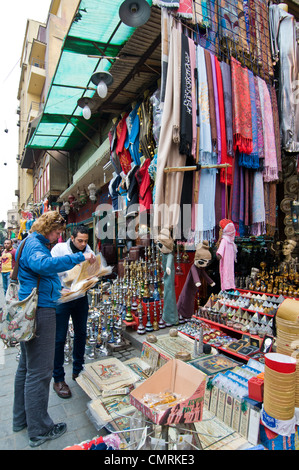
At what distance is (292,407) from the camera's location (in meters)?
1.77

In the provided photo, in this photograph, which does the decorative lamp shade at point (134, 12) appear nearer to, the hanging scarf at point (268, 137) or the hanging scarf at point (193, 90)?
the hanging scarf at point (193, 90)

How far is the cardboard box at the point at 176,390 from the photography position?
140 cm

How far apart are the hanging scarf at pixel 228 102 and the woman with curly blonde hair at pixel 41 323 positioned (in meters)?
2.00

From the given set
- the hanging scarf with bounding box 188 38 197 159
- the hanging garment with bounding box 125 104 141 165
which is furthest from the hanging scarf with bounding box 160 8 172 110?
the hanging garment with bounding box 125 104 141 165

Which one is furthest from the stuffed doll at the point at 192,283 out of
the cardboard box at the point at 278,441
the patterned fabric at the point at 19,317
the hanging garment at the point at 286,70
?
the hanging garment at the point at 286,70

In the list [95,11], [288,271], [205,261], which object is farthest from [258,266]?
[95,11]

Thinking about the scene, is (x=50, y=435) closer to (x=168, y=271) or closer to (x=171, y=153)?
(x=168, y=271)

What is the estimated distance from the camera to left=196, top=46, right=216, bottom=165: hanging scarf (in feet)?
8.79

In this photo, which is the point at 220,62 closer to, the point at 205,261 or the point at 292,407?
the point at 205,261

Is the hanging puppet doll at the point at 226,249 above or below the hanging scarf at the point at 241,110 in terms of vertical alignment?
below

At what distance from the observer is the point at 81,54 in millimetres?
4711

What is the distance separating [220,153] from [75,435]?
10.4ft
